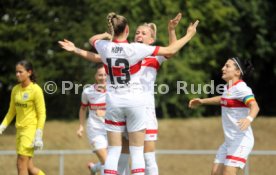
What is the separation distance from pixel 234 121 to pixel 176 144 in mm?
10705

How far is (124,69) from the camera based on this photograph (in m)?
8.79

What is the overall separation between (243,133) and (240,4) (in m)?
19.8

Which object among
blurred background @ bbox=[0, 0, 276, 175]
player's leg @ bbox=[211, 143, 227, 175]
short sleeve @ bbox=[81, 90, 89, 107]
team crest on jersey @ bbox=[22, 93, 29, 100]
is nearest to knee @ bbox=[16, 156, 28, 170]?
team crest on jersey @ bbox=[22, 93, 29, 100]

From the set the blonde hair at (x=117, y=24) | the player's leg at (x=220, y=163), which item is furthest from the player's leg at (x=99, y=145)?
the blonde hair at (x=117, y=24)

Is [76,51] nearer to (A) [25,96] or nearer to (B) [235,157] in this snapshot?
(A) [25,96]

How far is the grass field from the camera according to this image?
17.2 m

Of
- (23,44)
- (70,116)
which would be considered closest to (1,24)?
(23,44)

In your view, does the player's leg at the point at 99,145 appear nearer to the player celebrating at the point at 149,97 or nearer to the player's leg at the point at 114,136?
the player celebrating at the point at 149,97

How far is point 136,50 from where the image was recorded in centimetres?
872

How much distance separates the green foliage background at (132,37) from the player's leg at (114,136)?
13499 millimetres

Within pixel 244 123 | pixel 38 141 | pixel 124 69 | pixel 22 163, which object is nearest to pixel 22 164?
pixel 22 163

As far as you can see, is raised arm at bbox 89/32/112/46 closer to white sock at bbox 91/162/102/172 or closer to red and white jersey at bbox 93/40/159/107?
red and white jersey at bbox 93/40/159/107

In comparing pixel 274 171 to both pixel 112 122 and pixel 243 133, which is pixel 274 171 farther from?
pixel 112 122

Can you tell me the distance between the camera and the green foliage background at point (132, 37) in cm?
2262
